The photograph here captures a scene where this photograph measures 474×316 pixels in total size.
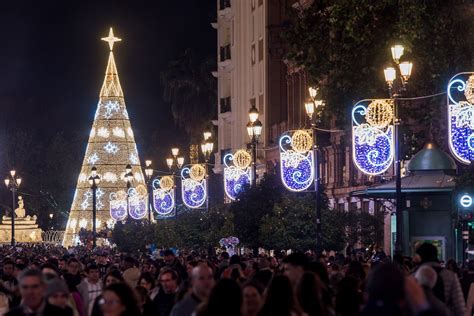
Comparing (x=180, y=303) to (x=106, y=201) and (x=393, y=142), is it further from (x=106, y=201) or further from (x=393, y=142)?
(x=106, y=201)

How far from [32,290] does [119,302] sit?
6.41 feet

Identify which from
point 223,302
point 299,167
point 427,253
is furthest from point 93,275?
point 299,167

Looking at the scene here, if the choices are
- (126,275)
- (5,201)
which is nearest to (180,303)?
(126,275)

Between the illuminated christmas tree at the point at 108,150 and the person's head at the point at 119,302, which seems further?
the illuminated christmas tree at the point at 108,150

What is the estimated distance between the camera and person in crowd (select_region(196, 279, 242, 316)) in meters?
11.3

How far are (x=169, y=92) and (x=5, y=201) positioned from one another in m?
32.6

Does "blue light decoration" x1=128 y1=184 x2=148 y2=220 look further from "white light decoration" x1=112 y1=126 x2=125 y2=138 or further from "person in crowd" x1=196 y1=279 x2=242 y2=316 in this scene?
"person in crowd" x1=196 y1=279 x2=242 y2=316

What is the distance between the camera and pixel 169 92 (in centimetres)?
10806

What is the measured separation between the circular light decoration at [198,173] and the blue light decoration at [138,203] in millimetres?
15652

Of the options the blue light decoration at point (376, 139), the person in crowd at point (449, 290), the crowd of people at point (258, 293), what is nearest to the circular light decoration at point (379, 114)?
the blue light decoration at point (376, 139)

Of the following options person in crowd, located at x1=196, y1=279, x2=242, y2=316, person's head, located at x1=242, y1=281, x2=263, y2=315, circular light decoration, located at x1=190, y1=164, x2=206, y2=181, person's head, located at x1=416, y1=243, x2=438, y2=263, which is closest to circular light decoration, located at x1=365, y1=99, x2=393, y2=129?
person's head, located at x1=416, y1=243, x2=438, y2=263

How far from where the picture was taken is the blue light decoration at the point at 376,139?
3372cm

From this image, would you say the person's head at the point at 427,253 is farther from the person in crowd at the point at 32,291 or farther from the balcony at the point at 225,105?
the balcony at the point at 225,105

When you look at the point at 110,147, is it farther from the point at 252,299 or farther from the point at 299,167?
the point at 252,299
